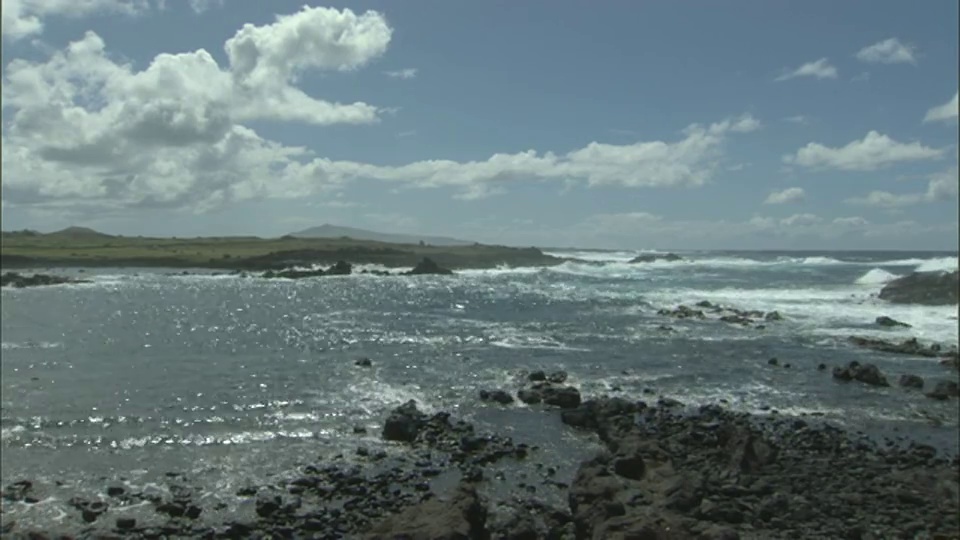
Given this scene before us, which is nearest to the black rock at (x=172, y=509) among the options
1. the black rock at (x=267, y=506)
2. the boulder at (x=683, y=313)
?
the black rock at (x=267, y=506)

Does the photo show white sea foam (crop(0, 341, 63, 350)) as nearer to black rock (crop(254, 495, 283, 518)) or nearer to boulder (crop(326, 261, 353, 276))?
black rock (crop(254, 495, 283, 518))

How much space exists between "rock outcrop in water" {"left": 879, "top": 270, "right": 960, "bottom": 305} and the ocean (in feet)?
9.81

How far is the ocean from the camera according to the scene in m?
23.7

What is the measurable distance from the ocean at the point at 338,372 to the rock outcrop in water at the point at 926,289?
2.99 meters

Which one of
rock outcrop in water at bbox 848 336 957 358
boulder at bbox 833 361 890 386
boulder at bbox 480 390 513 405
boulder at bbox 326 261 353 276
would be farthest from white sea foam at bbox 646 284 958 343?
boulder at bbox 326 261 353 276

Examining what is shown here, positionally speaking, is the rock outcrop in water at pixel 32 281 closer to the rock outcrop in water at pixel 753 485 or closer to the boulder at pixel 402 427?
the boulder at pixel 402 427

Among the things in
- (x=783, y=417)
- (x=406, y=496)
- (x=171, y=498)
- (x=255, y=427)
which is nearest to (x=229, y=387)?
(x=255, y=427)

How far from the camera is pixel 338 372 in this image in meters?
37.0

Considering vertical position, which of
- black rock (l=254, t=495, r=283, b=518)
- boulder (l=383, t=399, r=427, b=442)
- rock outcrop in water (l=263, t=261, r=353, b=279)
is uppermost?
rock outcrop in water (l=263, t=261, r=353, b=279)

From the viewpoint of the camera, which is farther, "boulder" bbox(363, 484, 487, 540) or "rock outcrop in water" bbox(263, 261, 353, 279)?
"rock outcrop in water" bbox(263, 261, 353, 279)

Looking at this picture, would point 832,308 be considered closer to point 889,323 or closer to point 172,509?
point 889,323

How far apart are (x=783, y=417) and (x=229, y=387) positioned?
80.2ft

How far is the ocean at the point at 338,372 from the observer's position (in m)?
23.7

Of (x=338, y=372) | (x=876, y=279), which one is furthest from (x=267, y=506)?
(x=876, y=279)
